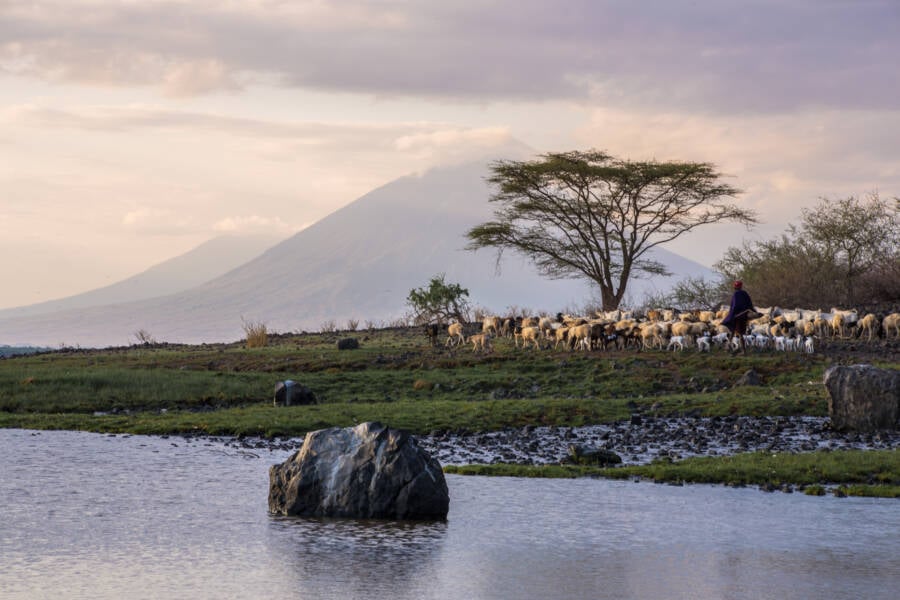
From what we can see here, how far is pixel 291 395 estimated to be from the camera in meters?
33.3

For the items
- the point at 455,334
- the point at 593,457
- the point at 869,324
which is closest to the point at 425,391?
the point at 455,334

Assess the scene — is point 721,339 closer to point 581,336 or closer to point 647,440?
point 581,336

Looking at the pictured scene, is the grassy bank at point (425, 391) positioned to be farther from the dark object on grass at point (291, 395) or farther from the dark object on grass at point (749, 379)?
the dark object on grass at point (291, 395)

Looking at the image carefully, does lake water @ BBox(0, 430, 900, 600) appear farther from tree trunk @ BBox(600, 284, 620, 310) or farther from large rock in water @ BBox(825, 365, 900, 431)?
tree trunk @ BBox(600, 284, 620, 310)

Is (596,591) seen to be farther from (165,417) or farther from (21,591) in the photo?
(165,417)

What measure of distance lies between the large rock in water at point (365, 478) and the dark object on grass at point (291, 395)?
1530cm

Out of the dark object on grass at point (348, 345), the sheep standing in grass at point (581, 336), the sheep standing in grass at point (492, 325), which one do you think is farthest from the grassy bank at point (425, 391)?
the sheep standing in grass at point (492, 325)

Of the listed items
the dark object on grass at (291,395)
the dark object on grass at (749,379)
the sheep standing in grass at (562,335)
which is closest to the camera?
the dark object on grass at (291,395)

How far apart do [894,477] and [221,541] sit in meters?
12.2

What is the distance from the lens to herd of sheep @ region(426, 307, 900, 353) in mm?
41594

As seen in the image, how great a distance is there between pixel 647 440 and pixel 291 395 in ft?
37.7

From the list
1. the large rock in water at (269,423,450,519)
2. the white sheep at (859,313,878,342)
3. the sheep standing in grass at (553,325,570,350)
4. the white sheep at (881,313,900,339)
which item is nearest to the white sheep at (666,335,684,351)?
the sheep standing in grass at (553,325,570,350)

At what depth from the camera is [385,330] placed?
6400 cm

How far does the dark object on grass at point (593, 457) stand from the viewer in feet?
75.8
